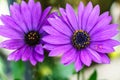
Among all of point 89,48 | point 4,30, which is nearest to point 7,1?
point 4,30

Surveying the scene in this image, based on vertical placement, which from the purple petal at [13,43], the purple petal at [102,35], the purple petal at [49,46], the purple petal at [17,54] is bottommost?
the purple petal at [17,54]

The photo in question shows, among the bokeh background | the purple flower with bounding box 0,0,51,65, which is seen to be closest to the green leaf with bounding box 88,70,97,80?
the bokeh background

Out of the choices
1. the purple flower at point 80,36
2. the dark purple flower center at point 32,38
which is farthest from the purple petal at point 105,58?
the dark purple flower center at point 32,38

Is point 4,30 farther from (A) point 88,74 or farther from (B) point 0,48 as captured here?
(A) point 88,74

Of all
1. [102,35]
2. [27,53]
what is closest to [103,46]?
[102,35]

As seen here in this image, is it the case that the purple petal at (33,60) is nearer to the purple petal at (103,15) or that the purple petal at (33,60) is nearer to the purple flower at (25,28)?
the purple flower at (25,28)

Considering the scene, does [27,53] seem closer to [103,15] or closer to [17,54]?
[17,54]

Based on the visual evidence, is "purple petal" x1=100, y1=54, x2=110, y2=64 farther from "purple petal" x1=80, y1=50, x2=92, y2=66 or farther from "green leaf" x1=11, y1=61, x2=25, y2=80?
"green leaf" x1=11, y1=61, x2=25, y2=80

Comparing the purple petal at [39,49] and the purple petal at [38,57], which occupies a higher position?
the purple petal at [39,49]
